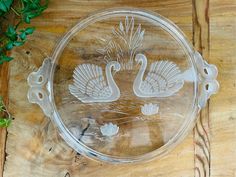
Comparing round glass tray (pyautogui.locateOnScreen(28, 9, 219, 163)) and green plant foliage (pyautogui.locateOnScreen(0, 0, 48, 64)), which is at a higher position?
green plant foliage (pyautogui.locateOnScreen(0, 0, 48, 64))

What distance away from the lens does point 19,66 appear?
108 centimetres

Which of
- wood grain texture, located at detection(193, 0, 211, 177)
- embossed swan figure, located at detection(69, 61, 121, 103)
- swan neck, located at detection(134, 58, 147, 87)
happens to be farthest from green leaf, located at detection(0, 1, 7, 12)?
wood grain texture, located at detection(193, 0, 211, 177)

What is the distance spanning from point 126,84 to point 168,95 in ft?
0.33

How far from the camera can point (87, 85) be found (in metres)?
1.06

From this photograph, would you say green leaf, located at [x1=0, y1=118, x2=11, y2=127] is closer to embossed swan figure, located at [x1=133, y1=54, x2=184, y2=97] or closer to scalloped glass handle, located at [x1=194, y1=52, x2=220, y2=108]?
embossed swan figure, located at [x1=133, y1=54, x2=184, y2=97]

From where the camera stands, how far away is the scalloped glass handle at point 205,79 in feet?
3.38

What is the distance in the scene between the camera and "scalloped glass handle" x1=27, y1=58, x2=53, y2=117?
1.04 meters

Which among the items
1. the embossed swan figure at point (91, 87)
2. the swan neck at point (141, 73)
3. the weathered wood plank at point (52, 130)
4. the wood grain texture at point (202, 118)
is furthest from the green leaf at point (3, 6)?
the wood grain texture at point (202, 118)

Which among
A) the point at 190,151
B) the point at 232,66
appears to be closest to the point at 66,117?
the point at 190,151

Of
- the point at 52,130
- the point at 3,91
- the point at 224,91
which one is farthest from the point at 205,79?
the point at 3,91

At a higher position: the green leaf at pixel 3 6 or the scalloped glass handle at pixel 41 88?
the green leaf at pixel 3 6

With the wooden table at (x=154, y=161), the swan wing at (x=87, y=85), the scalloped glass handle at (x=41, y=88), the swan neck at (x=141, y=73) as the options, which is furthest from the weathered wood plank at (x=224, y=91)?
the scalloped glass handle at (x=41, y=88)

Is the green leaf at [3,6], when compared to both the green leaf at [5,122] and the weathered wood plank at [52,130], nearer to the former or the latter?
the weathered wood plank at [52,130]

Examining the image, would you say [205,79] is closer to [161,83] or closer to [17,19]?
[161,83]
